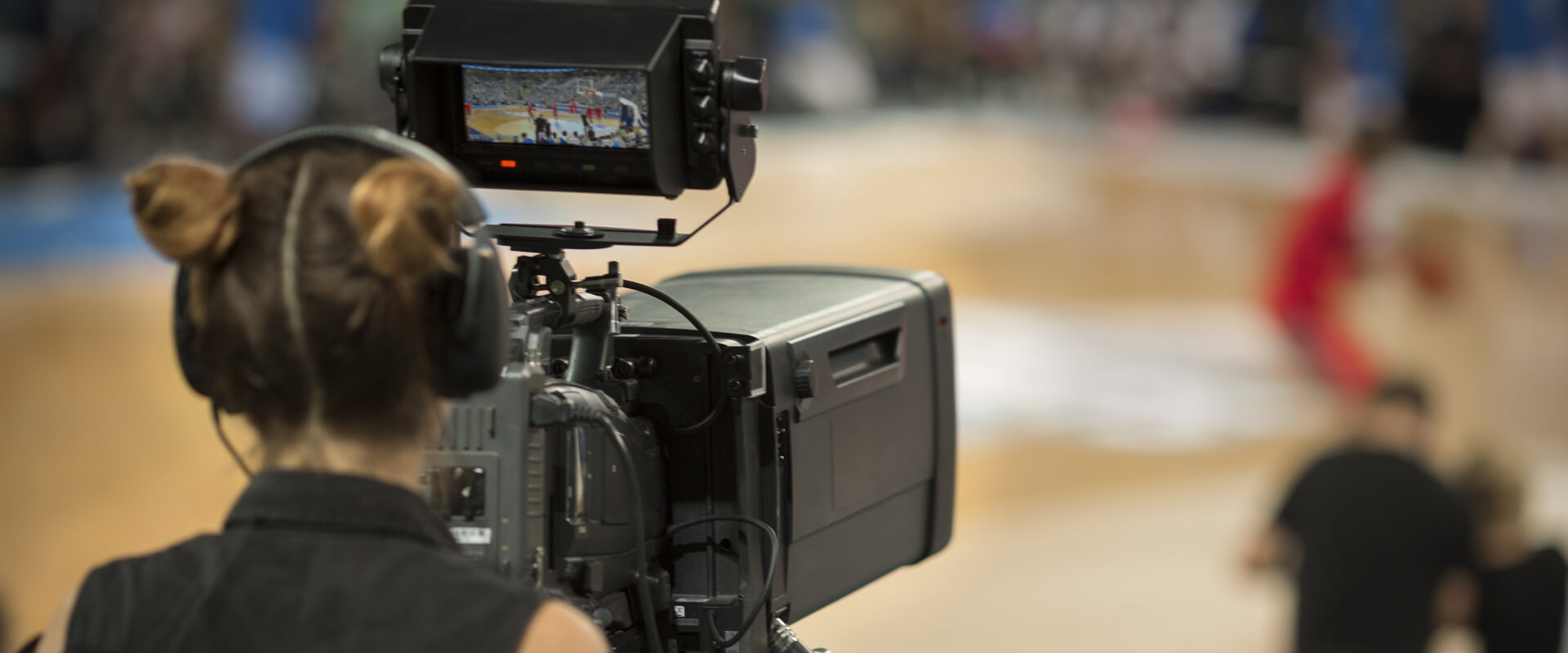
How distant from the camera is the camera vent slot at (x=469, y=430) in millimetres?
1309

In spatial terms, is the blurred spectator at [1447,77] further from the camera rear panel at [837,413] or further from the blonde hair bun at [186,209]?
the blonde hair bun at [186,209]

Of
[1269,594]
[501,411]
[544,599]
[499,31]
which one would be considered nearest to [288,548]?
[544,599]

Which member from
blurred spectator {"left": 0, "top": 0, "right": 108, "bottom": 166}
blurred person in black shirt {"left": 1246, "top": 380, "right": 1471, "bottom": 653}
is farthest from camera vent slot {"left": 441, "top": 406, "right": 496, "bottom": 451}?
blurred spectator {"left": 0, "top": 0, "right": 108, "bottom": 166}

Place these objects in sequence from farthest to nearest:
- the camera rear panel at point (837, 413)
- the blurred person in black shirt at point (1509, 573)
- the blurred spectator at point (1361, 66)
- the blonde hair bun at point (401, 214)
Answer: the blurred spectator at point (1361, 66) < the blurred person in black shirt at point (1509, 573) < the camera rear panel at point (837, 413) < the blonde hair bun at point (401, 214)

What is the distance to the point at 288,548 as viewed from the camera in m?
0.99

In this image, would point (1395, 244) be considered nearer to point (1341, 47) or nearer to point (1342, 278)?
point (1342, 278)

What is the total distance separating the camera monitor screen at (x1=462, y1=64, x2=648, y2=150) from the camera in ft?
4.92

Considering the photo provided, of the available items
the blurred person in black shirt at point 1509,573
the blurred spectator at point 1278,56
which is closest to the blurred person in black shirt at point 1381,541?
the blurred person in black shirt at point 1509,573

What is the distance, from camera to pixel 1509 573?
348 cm

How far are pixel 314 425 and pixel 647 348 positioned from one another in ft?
1.92

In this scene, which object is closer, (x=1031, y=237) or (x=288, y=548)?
(x=288, y=548)

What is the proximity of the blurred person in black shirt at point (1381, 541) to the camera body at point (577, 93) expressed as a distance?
2.35m

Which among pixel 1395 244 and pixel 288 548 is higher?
pixel 288 548

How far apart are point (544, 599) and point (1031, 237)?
954 centimetres
